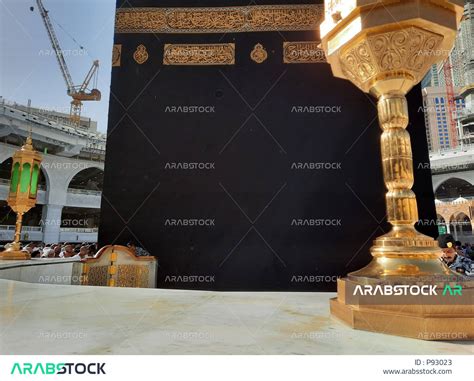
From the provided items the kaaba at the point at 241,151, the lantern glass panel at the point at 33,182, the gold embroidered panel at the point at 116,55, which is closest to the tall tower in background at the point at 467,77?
the kaaba at the point at 241,151

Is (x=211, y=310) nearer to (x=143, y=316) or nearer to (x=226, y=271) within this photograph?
(x=143, y=316)

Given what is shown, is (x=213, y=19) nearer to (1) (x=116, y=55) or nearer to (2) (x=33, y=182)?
(1) (x=116, y=55)

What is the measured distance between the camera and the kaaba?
10.1ft

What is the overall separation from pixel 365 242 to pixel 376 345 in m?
2.56

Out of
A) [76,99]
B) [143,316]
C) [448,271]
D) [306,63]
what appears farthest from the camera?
[76,99]

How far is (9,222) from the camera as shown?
61.7 ft

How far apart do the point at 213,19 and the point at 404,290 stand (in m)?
3.57

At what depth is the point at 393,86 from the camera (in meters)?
1.04

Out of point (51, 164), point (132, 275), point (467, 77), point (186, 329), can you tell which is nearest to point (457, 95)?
point (467, 77)

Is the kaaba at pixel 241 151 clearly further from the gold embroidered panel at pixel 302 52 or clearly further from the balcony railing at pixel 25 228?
the balcony railing at pixel 25 228

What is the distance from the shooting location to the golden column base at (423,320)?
2.41 ft

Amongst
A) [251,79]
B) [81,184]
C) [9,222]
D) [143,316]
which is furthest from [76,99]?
[143,316]
